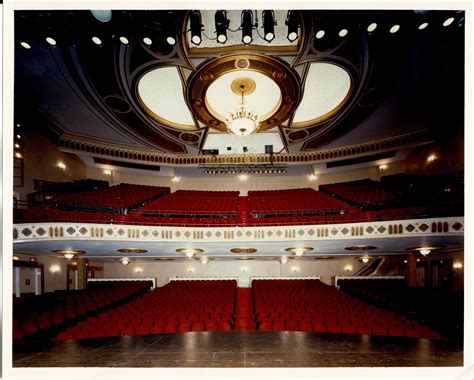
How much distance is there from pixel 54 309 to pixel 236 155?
8.62 m

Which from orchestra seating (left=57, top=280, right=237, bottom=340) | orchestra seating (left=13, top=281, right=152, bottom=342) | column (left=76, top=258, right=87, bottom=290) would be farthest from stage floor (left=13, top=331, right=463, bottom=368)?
column (left=76, top=258, right=87, bottom=290)

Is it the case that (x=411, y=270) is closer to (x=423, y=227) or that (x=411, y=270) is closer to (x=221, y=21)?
(x=423, y=227)

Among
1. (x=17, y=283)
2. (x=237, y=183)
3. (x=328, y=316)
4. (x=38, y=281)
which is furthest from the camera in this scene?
(x=237, y=183)

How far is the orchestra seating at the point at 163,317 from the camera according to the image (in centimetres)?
578

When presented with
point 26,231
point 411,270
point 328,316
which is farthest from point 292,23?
point 411,270

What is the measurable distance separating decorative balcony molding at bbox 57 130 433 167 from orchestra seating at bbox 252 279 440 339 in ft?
19.1

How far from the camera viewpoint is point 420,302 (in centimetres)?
835

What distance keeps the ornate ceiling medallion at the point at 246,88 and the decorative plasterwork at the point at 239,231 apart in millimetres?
3494

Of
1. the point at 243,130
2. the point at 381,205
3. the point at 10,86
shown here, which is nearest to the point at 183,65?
the point at 243,130

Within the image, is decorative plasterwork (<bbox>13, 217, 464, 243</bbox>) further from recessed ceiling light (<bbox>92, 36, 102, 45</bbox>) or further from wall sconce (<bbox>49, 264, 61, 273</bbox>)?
recessed ceiling light (<bbox>92, 36, 102, 45</bbox>)

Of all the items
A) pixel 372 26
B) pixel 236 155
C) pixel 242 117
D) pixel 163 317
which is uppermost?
pixel 372 26

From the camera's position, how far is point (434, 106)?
27.8ft

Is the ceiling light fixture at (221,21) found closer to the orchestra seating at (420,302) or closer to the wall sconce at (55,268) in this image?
the orchestra seating at (420,302)

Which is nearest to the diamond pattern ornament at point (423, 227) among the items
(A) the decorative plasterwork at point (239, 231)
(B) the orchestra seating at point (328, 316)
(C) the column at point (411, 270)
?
(A) the decorative plasterwork at point (239, 231)
